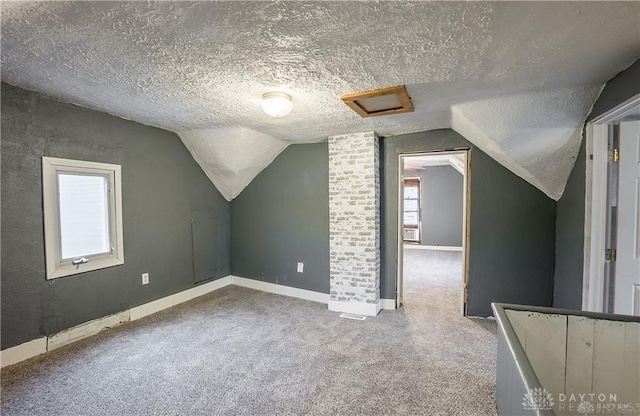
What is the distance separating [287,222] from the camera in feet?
13.9

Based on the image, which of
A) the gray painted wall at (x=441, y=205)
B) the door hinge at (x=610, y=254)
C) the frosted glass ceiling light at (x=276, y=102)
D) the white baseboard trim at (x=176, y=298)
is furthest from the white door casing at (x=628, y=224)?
the gray painted wall at (x=441, y=205)

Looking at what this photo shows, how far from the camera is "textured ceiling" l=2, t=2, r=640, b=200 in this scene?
4.37 ft

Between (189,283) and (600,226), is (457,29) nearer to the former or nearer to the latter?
(600,226)

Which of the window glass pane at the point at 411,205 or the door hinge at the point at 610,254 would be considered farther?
the window glass pane at the point at 411,205

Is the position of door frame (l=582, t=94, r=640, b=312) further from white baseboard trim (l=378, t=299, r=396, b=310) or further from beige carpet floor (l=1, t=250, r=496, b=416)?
white baseboard trim (l=378, t=299, r=396, b=310)

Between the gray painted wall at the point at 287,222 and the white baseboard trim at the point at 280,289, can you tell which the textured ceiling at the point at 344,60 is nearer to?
the gray painted wall at the point at 287,222

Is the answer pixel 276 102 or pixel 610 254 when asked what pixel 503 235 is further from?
pixel 276 102

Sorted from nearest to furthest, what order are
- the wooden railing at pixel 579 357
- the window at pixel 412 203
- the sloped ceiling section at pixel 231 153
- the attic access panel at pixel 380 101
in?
the wooden railing at pixel 579 357
the attic access panel at pixel 380 101
the sloped ceiling section at pixel 231 153
the window at pixel 412 203

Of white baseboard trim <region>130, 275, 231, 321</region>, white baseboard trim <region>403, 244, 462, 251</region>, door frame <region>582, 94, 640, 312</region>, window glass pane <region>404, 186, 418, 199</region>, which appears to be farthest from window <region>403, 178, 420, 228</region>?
door frame <region>582, 94, 640, 312</region>

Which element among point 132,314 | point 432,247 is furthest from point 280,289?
point 432,247

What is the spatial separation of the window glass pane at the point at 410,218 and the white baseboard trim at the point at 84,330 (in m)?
6.67

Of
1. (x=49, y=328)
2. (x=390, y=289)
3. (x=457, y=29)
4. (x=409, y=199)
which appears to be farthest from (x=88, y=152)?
(x=409, y=199)

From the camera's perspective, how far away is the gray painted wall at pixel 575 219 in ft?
6.07

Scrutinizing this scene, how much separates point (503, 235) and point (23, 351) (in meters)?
4.69
